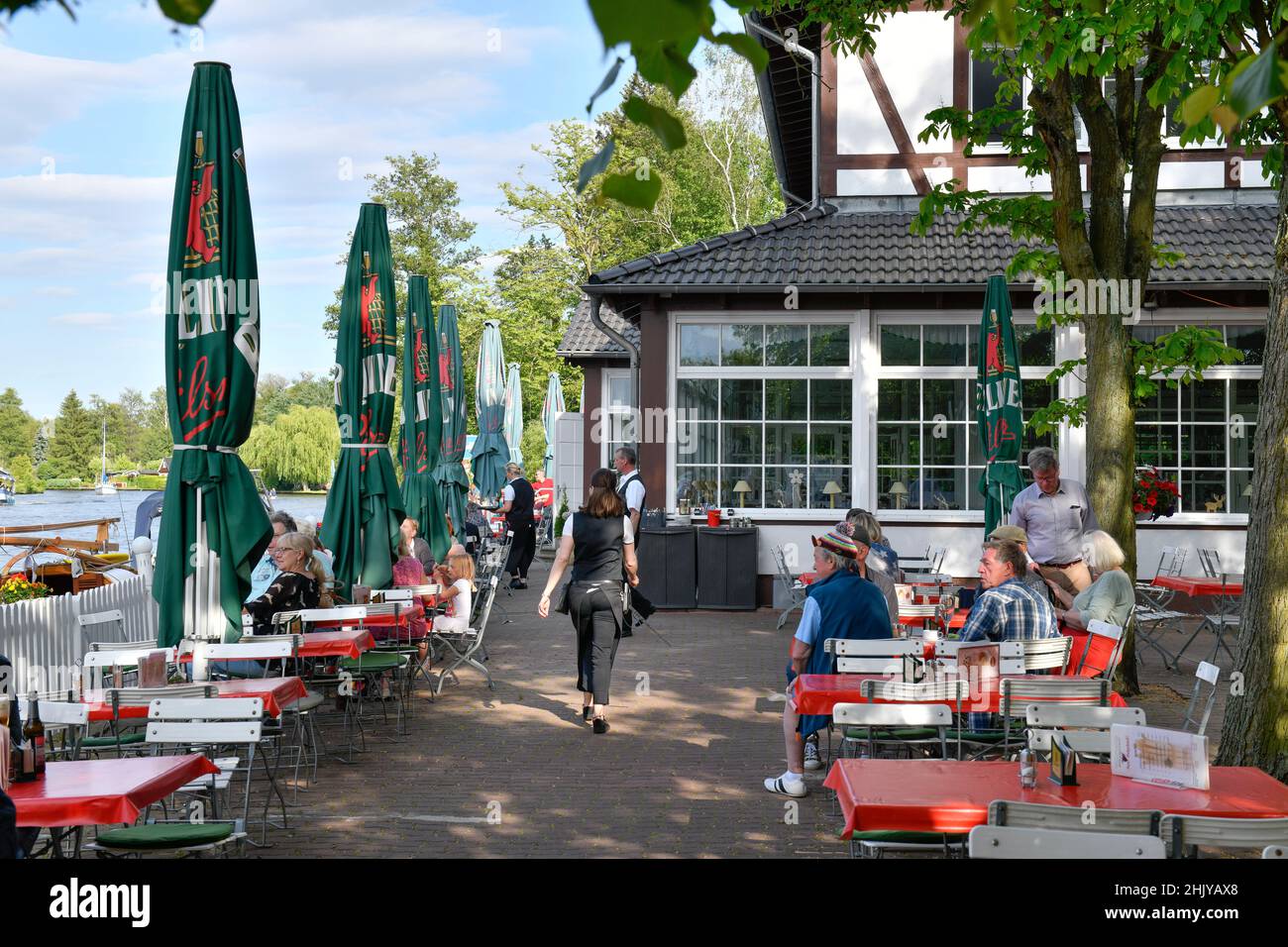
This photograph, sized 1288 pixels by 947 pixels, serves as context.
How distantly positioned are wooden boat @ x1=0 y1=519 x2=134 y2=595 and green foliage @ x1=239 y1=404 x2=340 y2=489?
3202cm

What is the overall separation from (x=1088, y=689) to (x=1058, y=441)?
10.7 m

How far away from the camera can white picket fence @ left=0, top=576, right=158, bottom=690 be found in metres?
8.84

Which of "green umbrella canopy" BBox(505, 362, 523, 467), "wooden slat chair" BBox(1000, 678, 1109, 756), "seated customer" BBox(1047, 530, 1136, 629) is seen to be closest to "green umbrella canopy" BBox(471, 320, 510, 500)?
"green umbrella canopy" BBox(505, 362, 523, 467)

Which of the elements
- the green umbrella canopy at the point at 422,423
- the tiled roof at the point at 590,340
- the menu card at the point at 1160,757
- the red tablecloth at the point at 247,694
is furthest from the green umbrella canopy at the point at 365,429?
the tiled roof at the point at 590,340

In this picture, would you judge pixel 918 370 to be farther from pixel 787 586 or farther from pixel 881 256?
pixel 787 586

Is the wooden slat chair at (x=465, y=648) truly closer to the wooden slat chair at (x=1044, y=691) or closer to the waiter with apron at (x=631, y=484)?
the waiter with apron at (x=631, y=484)

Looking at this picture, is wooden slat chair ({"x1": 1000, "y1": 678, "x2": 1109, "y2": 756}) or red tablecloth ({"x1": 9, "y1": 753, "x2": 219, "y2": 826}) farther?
wooden slat chair ({"x1": 1000, "y1": 678, "x2": 1109, "y2": 756})

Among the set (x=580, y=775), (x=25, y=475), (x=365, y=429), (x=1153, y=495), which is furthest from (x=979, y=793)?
(x=25, y=475)

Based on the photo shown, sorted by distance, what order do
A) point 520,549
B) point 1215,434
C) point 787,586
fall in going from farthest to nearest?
point 520,549
point 1215,434
point 787,586

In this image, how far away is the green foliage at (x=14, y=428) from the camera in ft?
194

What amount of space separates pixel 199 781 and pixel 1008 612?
4372mm

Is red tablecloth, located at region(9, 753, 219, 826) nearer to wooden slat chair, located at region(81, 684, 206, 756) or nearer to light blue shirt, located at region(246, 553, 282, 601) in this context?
wooden slat chair, located at region(81, 684, 206, 756)

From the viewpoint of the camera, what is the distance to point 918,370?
1655 centimetres
